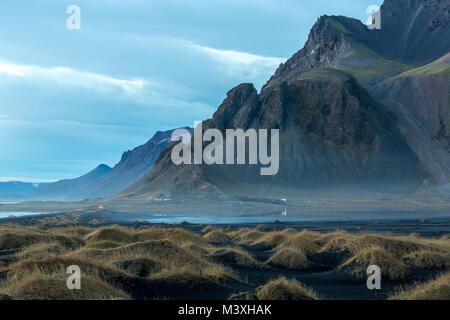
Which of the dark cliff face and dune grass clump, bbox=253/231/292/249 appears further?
the dark cliff face

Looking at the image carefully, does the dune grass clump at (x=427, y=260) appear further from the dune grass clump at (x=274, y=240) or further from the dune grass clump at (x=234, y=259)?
the dune grass clump at (x=274, y=240)

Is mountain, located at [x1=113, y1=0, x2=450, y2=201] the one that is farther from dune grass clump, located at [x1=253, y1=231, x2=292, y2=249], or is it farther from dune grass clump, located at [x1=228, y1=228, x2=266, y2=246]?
dune grass clump, located at [x1=253, y1=231, x2=292, y2=249]

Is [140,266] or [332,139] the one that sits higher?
[332,139]

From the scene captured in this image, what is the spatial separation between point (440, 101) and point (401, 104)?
11966 mm

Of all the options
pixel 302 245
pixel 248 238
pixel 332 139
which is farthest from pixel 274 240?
pixel 332 139

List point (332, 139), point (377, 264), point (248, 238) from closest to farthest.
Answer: point (377, 264), point (248, 238), point (332, 139)

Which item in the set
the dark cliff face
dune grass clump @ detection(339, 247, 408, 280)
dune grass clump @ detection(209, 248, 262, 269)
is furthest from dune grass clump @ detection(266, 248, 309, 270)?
the dark cliff face

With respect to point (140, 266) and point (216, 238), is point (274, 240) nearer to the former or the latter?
point (216, 238)

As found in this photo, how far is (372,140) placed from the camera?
479 ft

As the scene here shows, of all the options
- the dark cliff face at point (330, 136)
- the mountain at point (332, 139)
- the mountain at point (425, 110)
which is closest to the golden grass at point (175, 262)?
the mountain at point (332, 139)

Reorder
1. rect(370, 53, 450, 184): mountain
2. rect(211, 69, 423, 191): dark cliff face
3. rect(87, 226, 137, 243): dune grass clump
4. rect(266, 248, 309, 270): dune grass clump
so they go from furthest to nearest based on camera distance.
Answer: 1. rect(370, 53, 450, 184): mountain
2. rect(211, 69, 423, 191): dark cliff face
3. rect(87, 226, 137, 243): dune grass clump
4. rect(266, 248, 309, 270): dune grass clump

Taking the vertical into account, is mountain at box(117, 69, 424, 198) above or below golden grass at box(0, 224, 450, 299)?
above
